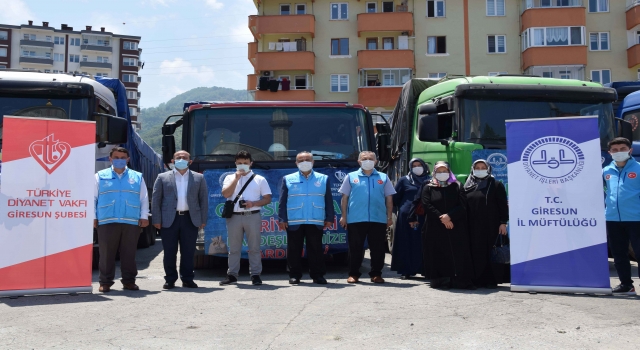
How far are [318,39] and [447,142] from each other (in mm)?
34604

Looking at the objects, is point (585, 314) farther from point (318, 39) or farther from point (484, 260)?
point (318, 39)

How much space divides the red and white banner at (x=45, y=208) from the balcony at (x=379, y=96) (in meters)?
33.6

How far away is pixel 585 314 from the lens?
6.68 metres

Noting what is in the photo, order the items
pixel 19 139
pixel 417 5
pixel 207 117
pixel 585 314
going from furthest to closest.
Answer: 1. pixel 417 5
2. pixel 207 117
3. pixel 19 139
4. pixel 585 314

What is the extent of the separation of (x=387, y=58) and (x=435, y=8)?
4.74 meters

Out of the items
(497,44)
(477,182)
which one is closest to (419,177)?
(477,182)

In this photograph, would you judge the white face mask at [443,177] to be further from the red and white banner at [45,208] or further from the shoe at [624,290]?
the red and white banner at [45,208]

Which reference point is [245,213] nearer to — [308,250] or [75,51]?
[308,250]

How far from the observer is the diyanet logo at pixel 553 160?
813cm

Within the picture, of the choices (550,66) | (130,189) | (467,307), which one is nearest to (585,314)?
(467,307)

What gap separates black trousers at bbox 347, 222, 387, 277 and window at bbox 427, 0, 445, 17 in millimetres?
35809

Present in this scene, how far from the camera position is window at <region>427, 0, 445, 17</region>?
140 ft

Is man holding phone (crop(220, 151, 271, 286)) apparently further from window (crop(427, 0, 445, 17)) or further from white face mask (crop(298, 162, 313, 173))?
window (crop(427, 0, 445, 17))

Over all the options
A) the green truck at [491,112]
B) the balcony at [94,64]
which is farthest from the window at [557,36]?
the balcony at [94,64]
